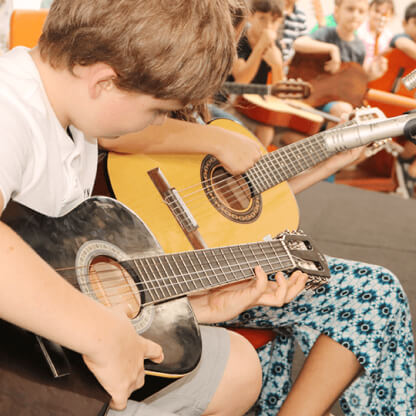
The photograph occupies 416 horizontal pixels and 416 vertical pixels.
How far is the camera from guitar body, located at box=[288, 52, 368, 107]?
128 inches

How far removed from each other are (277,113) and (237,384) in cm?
226

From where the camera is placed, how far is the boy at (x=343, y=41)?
329 centimetres

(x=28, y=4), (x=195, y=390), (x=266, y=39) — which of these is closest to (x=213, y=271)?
(x=195, y=390)

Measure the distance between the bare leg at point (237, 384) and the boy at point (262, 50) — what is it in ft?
6.87

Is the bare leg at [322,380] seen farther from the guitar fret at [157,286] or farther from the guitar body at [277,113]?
the guitar body at [277,113]

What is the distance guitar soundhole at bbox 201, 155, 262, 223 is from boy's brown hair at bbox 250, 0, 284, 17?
191 centimetres

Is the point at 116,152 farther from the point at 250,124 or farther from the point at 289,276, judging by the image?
the point at 250,124

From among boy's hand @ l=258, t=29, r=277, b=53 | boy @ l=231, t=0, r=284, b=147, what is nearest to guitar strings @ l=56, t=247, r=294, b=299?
boy @ l=231, t=0, r=284, b=147

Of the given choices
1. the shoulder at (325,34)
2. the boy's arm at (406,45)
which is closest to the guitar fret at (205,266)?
the shoulder at (325,34)

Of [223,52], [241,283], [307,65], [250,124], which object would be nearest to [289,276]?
[241,283]

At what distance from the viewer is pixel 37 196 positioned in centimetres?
73

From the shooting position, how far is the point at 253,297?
3.34 ft

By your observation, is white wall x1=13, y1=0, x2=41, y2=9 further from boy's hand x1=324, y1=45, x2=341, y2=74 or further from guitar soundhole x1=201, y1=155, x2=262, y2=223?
guitar soundhole x1=201, y1=155, x2=262, y2=223

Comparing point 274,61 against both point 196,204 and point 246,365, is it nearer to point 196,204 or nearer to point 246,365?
point 196,204
